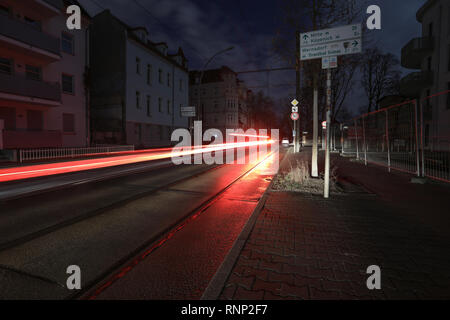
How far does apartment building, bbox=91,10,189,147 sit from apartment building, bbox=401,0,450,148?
1072 inches

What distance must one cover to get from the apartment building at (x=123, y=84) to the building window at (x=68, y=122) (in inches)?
209

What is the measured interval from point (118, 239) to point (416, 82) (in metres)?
29.1

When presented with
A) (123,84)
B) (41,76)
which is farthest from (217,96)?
(41,76)

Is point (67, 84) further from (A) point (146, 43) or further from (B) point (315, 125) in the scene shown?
(B) point (315, 125)

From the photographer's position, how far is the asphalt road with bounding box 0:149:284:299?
102 inches

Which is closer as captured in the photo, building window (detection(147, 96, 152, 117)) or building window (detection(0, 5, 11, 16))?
building window (detection(0, 5, 11, 16))

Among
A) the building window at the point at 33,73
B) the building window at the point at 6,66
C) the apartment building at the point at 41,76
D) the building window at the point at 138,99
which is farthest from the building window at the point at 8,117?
the building window at the point at 138,99

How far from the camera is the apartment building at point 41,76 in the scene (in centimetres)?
1540

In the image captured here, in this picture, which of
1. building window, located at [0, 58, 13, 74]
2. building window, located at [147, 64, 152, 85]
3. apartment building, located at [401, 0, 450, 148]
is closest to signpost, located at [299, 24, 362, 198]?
building window, located at [0, 58, 13, 74]

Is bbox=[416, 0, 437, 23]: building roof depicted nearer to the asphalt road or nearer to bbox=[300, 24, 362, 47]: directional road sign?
bbox=[300, 24, 362, 47]: directional road sign

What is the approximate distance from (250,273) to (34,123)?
21.2 meters

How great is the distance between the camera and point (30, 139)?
15992mm

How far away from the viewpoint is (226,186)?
25.5ft

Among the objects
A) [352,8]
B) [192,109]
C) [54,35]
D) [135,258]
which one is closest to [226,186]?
[135,258]
